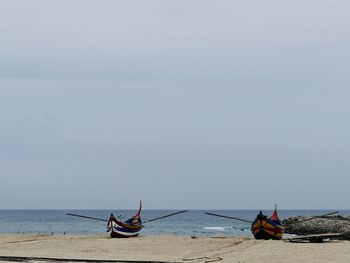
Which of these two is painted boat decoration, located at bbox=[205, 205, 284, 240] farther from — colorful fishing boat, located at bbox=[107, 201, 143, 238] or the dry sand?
colorful fishing boat, located at bbox=[107, 201, 143, 238]

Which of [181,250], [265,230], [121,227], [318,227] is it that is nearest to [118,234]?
[121,227]

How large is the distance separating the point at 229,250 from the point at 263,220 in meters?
8.75

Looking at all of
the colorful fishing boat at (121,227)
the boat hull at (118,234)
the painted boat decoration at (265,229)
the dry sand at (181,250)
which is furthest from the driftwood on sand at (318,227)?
the dry sand at (181,250)

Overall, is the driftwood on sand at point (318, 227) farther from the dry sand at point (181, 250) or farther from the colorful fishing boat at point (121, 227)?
the dry sand at point (181, 250)

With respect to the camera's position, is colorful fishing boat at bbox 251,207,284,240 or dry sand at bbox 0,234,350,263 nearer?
dry sand at bbox 0,234,350,263

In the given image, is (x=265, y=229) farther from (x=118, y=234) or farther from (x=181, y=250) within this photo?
(x=181, y=250)

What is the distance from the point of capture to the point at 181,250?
3092 cm

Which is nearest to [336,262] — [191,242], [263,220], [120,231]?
[191,242]

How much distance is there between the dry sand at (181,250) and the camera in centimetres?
2688

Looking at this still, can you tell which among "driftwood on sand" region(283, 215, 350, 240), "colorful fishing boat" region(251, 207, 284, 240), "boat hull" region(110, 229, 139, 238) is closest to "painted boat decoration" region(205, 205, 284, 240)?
"colorful fishing boat" region(251, 207, 284, 240)

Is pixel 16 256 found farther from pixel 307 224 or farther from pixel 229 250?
pixel 307 224

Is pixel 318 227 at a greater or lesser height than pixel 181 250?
greater

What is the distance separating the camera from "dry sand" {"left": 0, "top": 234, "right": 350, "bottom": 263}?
2688 cm

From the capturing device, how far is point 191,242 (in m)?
35.6
